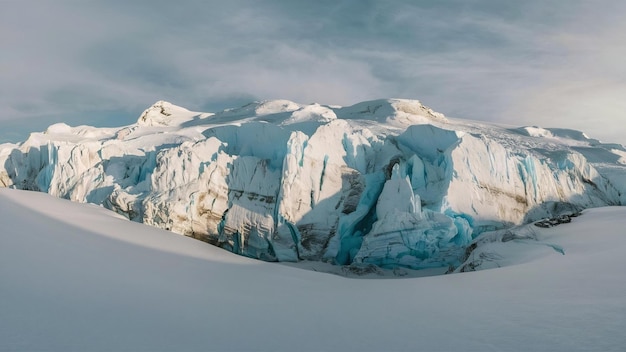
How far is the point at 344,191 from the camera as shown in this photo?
14906mm

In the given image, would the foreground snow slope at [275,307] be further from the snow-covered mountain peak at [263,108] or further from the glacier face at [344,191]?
the snow-covered mountain peak at [263,108]

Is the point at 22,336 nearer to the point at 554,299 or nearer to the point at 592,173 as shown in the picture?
the point at 554,299

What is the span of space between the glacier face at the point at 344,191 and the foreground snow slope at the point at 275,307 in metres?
8.28

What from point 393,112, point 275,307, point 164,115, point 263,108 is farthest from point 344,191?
point 164,115

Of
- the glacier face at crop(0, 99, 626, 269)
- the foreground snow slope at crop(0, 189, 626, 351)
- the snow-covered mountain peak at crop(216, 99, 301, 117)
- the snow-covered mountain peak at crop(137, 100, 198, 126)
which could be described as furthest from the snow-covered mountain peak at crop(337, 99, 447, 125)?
the foreground snow slope at crop(0, 189, 626, 351)

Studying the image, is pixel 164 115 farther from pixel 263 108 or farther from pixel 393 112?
pixel 393 112

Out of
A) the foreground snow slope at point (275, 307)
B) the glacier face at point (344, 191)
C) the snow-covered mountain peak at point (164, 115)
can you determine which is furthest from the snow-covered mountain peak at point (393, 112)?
the foreground snow slope at point (275, 307)

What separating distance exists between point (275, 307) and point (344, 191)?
37.4 feet

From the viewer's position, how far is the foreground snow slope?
2.37m

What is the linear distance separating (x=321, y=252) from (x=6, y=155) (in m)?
23.1

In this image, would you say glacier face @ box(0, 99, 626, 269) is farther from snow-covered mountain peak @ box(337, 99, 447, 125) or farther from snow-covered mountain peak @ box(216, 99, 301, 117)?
snow-covered mountain peak @ box(216, 99, 301, 117)

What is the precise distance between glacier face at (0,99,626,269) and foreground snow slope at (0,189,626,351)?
828 cm

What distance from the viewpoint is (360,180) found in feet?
49.7

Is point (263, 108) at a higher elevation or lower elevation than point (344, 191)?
higher
